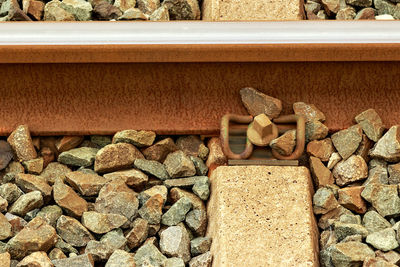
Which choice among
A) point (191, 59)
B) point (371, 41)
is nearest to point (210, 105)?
point (191, 59)

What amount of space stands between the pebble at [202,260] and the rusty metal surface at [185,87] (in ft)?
2.14

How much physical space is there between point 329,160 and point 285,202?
1.15 ft

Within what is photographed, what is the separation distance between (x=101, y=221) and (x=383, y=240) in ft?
3.13

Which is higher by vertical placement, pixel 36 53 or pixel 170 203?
pixel 36 53

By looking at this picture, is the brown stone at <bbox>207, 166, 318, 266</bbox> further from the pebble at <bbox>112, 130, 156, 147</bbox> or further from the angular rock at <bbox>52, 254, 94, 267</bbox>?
the angular rock at <bbox>52, 254, 94, 267</bbox>

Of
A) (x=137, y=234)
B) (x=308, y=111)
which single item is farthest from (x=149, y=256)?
(x=308, y=111)

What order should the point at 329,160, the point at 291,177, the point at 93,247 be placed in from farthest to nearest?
the point at 329,160, the point at 291,177, the point at 93,247

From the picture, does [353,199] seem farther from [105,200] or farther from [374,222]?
[105,200]

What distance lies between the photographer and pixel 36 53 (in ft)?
8.97

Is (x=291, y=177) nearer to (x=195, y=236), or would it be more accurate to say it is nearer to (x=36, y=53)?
(x=195, y=236)

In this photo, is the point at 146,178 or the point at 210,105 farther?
the point at 210,105

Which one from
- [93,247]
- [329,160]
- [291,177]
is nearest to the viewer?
[93,247]

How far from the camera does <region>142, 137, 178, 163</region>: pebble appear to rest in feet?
8.99

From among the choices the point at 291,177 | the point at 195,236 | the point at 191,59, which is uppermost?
the point at 191,59
